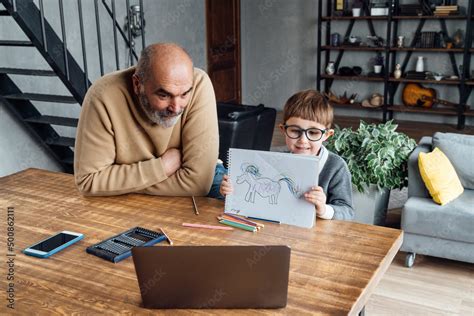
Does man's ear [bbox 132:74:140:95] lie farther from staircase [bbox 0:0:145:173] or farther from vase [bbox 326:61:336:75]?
vase [bbox 326:61:336:75]

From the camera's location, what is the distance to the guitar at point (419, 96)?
682cm

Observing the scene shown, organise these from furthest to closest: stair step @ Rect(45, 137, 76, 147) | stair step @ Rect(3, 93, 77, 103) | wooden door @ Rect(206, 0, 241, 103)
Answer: wooden door @ Rect(206, 0, 241, 103)
stair step @ Rect(45, 137, 76, 147)
stair step @ Rect(3, 93, 77, 103)

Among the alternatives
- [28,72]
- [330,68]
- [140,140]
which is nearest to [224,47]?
[330,68]

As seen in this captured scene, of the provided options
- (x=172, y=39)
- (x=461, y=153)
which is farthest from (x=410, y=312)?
(x=172, y=39)

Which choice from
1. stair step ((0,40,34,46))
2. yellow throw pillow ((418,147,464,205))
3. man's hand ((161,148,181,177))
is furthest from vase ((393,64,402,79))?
man's hand ((161,148,181,177))

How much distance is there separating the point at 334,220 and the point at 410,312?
1.26 metres

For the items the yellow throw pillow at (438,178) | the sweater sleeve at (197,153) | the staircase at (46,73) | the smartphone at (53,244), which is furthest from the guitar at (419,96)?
the smartphone at (53,244)

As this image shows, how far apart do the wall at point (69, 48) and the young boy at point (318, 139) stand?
301 cm

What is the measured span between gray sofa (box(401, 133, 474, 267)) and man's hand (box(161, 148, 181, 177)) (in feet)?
5.67

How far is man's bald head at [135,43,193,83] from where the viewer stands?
1769 mm

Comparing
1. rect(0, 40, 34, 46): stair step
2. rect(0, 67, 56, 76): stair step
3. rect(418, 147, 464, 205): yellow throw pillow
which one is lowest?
rect(418, 147, 464, 205): yellow throw pillow

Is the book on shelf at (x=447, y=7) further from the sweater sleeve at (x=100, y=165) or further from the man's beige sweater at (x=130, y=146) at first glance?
the sweater sleeve at (x=100, y=165)

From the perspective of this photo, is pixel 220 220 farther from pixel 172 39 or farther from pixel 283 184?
pixel 172 39

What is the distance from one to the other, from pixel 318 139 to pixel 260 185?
37 cm
